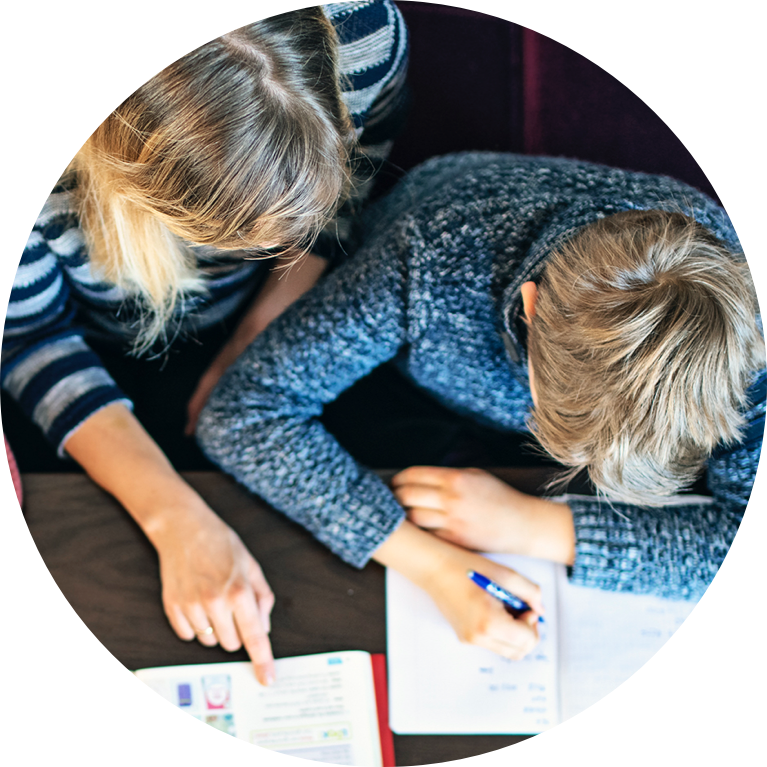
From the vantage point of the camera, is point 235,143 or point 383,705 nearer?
point 235,143

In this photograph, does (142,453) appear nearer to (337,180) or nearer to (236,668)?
(236,668)

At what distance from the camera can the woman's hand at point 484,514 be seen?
758mm

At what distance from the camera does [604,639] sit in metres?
0.74

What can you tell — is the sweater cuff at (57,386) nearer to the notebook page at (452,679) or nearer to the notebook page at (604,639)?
the notebook page at (452,679)

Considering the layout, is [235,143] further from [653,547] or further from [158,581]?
[653,547]

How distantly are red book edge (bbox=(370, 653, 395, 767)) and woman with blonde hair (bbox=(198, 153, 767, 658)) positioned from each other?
11cm

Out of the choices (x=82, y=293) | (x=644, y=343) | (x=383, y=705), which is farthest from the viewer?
(x=82, y=293)

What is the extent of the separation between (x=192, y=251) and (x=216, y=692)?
1.81 feet

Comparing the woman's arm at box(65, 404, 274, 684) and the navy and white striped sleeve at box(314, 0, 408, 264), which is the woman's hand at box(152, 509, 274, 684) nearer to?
the woman's arm at box(65, 404, 274, 684)

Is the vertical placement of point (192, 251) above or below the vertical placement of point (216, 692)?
above

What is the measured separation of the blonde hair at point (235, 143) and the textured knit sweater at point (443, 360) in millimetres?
116

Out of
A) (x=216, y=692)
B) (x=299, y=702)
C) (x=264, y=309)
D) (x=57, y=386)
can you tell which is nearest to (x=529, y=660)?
(x=299, y=702)

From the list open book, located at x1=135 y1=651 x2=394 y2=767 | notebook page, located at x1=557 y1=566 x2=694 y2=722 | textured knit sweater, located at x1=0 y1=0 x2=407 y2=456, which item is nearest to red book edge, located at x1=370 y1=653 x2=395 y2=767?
open book, located at x1=135 y1=651 x2=394 y2=767

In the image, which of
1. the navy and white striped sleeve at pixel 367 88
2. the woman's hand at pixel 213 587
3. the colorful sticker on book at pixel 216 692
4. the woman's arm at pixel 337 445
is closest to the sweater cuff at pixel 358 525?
the woman's arm at pixel 337 445
